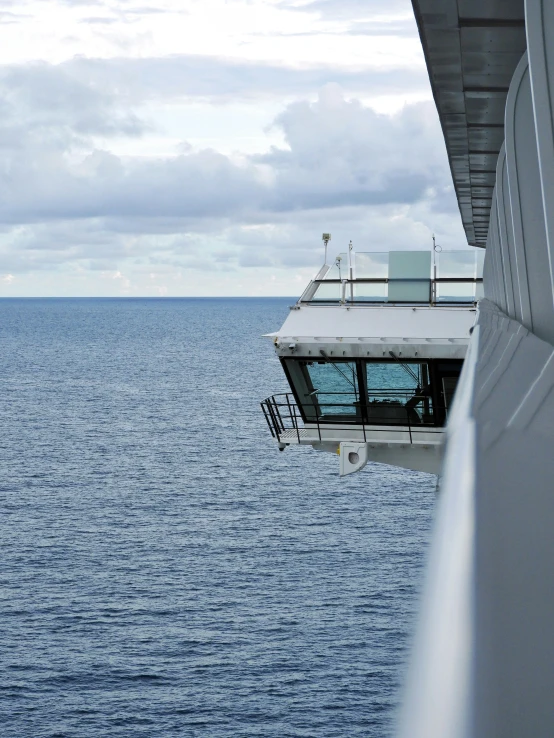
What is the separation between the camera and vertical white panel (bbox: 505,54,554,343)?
511 cm

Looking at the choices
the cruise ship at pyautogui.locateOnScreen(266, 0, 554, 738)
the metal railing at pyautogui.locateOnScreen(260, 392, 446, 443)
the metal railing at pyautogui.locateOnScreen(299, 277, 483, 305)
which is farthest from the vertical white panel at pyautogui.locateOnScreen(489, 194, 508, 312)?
the metal railing at pyautogui.locateOnScreen(299, 277, 483, 305)

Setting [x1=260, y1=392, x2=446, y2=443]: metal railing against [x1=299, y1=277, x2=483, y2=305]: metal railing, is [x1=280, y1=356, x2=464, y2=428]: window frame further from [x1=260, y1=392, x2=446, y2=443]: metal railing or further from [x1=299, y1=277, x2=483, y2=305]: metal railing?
[x1=299, y1=277, x2=483, y2=305]: metal railing

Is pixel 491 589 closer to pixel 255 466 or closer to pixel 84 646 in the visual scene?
pixel 84 646

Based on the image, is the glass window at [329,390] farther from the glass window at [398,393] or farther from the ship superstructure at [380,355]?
the glass window at [398,393]

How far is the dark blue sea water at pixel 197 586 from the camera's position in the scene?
56.7 metres

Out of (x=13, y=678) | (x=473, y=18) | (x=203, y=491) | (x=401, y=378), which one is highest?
(x=473, y=18)

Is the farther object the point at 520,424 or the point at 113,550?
the point at 113,550

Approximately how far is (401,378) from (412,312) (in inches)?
84.8

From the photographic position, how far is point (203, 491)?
305ft

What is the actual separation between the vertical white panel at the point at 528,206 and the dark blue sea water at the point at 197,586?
2951cm

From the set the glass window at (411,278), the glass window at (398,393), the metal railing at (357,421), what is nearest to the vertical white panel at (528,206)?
the metal railing at (357,421)

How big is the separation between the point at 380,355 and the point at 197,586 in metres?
39.4

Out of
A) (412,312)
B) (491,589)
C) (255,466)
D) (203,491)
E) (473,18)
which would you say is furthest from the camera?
(255,466)

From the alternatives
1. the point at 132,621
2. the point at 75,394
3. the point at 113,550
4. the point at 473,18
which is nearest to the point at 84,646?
the point at 132,621
